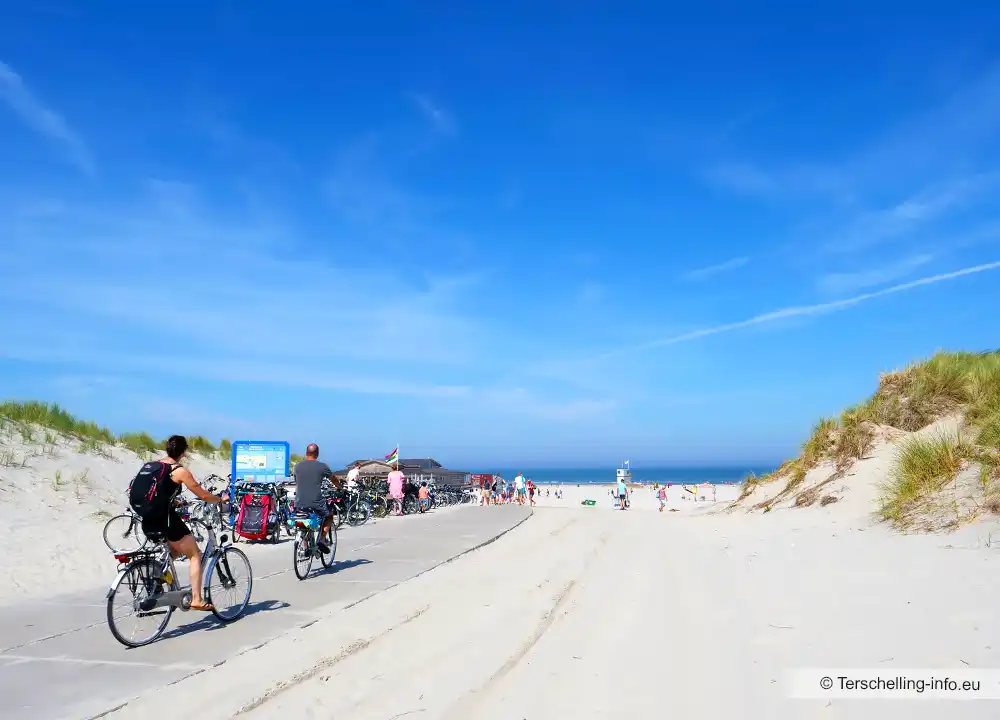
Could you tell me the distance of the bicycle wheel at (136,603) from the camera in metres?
6.05

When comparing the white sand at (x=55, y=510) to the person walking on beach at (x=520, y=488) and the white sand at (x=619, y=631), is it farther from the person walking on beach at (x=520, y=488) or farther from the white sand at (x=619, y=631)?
the person walking on beach at (x=520, y=488)

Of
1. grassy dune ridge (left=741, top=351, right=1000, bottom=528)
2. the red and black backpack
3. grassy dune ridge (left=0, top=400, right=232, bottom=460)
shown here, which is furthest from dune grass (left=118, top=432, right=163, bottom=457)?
grassy dune ridge (left=741, top=351, right=1000, bottom=528)

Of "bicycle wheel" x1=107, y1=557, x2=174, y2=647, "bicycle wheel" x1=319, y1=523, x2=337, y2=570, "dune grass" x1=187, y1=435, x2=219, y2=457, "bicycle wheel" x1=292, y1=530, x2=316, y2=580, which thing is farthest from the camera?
"dune grass" x1=187, y1=435, x2=219, y2=457

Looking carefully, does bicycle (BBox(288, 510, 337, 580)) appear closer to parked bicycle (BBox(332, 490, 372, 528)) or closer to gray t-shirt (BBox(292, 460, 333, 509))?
gray t-shirt (BBox(292, 460, 333, 509))

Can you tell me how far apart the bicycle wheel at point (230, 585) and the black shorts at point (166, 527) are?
0.62 meters

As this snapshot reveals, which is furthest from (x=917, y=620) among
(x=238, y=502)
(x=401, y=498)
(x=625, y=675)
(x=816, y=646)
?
(x=401, y=498)

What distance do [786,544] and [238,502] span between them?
11454 millimetres

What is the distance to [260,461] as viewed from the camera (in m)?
17.1

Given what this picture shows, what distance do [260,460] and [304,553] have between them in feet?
26.0

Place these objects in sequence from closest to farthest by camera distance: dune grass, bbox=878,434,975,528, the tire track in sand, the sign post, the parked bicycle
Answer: the tire track in sand < dune grass, bbox=878,434,975,528 < the sign post < the parked bicycle

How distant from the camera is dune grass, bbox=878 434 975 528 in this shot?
1074 cm

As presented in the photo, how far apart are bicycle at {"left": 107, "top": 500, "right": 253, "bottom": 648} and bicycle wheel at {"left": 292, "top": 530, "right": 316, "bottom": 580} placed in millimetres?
2448

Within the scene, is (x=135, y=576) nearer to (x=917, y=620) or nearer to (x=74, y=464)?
(x=917, y=620)

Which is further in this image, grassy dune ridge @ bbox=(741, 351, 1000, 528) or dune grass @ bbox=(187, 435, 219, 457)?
dune grass @ bbox=(187, 435, 219, 457)
